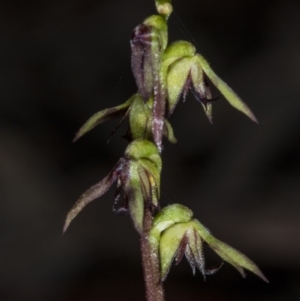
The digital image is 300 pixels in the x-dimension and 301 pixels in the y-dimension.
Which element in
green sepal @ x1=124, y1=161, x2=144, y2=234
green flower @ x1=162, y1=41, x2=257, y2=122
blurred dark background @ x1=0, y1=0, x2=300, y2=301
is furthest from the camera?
blurred dark background @ x1=0, y1=0, x2=300, y2=301

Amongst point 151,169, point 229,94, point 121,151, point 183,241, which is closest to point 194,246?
point 183,241

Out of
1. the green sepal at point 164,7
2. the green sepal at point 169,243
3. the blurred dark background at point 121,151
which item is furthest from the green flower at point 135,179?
the blurred dark background at point 121,151

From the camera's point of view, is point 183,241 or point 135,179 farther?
point 183,241

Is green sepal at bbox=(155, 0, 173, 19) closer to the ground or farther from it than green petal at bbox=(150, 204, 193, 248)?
farther from it

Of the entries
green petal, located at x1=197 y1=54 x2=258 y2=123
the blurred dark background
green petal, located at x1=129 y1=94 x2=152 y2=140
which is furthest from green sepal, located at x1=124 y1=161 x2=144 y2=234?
the blurred dark background

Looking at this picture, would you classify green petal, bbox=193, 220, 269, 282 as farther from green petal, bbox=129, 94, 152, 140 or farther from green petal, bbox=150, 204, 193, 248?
green petal, bbox=129, 94, 152, 140

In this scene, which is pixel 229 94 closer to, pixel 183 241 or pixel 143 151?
pixel 143 151

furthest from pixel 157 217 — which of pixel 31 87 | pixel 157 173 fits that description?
pixel 31 87

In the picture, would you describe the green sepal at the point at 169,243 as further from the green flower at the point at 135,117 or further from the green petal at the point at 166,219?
the green flower at the point at 135,117
